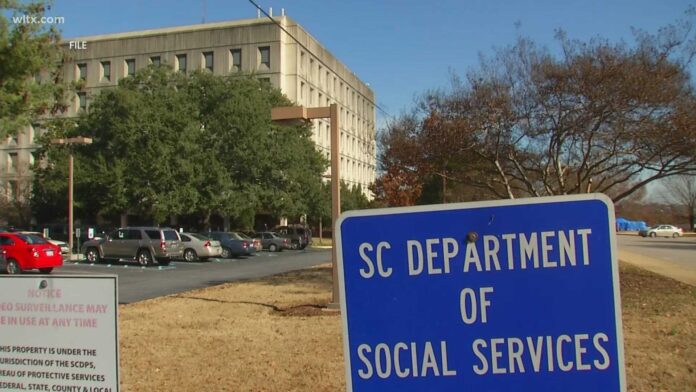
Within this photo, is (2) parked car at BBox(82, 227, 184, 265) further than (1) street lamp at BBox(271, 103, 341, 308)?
Yes

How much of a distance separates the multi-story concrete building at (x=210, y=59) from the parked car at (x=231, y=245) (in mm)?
27459

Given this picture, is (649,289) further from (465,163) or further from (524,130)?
(465,163)

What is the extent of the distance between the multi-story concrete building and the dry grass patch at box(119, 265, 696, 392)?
4815 cm

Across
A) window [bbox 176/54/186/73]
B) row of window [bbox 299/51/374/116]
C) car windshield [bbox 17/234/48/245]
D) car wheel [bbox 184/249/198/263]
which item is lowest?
car wheel [bbox 184/249/198/263]

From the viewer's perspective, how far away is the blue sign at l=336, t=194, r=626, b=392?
190 cm

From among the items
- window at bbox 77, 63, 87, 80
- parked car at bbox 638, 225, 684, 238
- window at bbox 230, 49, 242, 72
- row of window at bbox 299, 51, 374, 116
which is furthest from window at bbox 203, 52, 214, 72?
parked car at bbox 638, 225, 684, 238

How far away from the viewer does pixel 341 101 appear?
78.0 meters

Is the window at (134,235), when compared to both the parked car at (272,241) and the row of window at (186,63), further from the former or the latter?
the row of window at (186,63)

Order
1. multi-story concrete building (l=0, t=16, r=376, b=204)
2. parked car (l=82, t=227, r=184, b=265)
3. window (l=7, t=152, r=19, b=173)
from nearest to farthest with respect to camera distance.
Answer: parked car (l=82, t=227, r=184, b=265), multi-story concrete building (l=0, t=16, r=376, b=204), window (l=7, t=152, r=19, b=173)

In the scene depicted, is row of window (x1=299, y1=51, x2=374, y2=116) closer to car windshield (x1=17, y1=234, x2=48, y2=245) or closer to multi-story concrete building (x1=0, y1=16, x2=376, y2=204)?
multi-story concrete building (x1=0, y1=16, x2=376, y2=204)

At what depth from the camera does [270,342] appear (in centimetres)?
803

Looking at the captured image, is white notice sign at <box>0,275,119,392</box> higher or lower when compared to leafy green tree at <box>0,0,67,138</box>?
lower

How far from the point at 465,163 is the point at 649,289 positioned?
219 inches

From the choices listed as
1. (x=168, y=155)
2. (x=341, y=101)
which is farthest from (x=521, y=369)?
(x=341, y=101)
